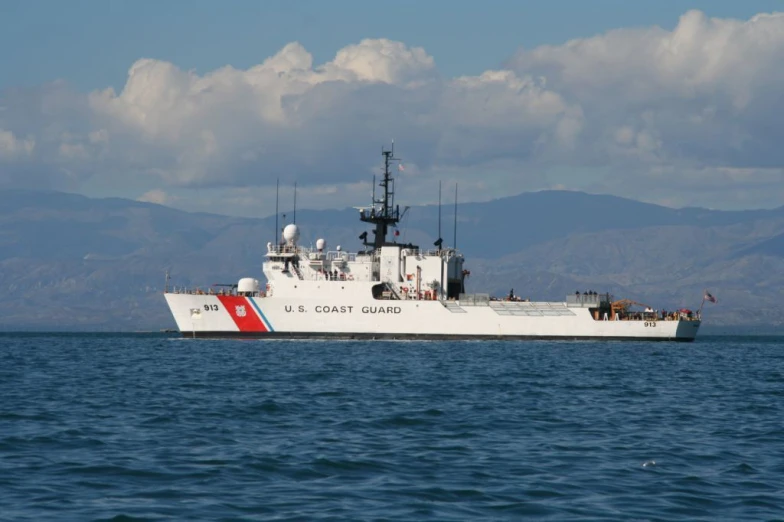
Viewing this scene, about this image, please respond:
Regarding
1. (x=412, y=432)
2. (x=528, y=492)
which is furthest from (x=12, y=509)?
(x=412, y=432)

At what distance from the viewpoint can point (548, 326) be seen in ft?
231

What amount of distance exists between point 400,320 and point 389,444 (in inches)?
1765

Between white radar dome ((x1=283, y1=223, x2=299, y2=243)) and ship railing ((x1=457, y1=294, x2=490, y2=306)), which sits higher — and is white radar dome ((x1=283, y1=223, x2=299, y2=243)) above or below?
above

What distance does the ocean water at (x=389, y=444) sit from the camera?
18844 mm

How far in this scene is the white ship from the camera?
6975 centimetres

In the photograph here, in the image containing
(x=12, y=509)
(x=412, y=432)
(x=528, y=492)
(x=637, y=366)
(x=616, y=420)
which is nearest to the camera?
(x=12, y=509)

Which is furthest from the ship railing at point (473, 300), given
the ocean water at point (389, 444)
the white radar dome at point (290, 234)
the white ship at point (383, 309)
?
the ocean water at point (389, 444)

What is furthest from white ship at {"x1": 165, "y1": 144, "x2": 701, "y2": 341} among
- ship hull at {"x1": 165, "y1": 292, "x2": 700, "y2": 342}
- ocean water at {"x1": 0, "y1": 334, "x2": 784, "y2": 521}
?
ocean water at {"x1": 0, "y1": 334, "x2": 784, "y2": 521}

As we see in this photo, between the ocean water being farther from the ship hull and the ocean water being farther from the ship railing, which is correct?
the ship railing

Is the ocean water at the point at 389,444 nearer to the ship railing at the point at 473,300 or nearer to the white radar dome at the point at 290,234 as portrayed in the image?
the ship railing at the point at 473,300

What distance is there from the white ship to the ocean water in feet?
78.3

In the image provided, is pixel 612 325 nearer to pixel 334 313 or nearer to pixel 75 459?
pixel 334 313

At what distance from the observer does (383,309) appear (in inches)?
2746

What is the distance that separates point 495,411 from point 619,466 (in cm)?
872
